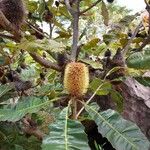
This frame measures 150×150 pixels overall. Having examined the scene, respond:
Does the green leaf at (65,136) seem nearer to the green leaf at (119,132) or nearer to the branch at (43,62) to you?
the green leaf at (119,132)

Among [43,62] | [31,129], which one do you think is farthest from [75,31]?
[31,129]

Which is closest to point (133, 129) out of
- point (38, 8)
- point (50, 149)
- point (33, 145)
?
point (50, 149)

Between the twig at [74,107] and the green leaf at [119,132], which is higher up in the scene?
the twig at [74,107]

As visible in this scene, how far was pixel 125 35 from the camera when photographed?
7.18 ft

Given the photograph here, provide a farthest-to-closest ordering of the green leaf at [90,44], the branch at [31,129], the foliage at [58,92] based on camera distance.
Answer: the green leaf at [90,44]
the branch at [31,129]
the foliage at [58,92]

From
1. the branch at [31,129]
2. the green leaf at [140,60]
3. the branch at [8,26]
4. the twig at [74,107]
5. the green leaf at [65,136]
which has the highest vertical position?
the branch at [8,26]

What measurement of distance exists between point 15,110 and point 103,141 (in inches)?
31.8

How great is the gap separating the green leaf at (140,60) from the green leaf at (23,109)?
1.48 ft

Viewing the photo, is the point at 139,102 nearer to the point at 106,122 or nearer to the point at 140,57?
the point at 140,57

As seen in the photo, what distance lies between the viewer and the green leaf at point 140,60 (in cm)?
172

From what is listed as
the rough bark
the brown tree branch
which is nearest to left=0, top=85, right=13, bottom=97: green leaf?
the brown tree branch

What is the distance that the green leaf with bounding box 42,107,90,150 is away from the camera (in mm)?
1195

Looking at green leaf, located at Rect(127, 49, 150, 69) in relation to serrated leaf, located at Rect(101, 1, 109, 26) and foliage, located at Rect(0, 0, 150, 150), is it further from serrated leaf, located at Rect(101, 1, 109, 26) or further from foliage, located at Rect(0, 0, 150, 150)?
serrated leaf, located at Rect(101, 1, 109, 26)

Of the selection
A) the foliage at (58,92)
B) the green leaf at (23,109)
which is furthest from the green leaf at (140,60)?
the green leaf at (23,109)
